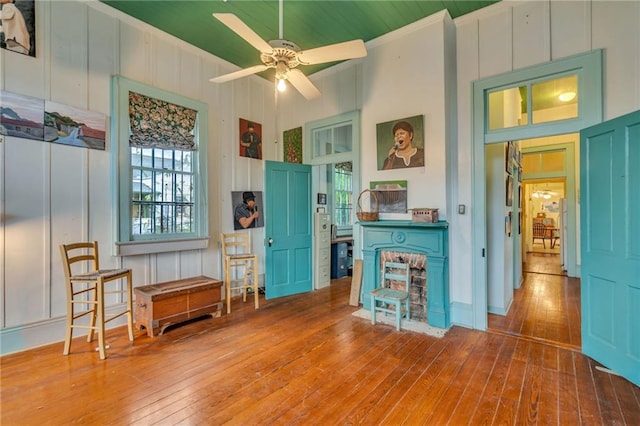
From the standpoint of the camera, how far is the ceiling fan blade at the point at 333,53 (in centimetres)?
250

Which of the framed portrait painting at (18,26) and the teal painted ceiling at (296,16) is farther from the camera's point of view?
the teal painted ceiling at (296,16)

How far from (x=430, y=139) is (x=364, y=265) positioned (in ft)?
6.14

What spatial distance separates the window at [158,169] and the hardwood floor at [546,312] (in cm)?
426

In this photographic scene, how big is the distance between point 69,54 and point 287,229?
3.43 meters

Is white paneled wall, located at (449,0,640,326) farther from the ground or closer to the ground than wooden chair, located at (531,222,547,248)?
farther from the ground

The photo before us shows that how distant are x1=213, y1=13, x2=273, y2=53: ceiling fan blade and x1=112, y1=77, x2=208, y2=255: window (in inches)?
83.0

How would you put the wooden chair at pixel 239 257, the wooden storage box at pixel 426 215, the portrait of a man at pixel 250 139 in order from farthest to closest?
1. the portrait of a man at pixel 250 139
2. the wooden chair at pixel 239 257
3. the wooden storage box at pixel 426 215

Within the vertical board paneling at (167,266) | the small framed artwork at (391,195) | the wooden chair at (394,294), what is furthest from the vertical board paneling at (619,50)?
the vertical board paneling at (167,266)

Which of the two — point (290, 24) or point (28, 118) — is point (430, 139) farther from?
point (28, 118)

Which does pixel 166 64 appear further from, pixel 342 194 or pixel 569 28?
pixel 569 28

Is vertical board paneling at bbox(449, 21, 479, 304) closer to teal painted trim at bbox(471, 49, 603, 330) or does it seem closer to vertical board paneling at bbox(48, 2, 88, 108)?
teal painted trim at bbox(471, 49, 603, 330)

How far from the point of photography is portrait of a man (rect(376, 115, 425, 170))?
3.79m

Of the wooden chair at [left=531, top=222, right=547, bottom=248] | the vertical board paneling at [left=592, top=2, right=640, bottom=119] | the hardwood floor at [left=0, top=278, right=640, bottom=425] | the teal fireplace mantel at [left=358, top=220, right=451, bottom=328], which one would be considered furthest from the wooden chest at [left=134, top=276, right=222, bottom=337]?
the wooden chair at [left=531, top=222, right=547, bottom=248]

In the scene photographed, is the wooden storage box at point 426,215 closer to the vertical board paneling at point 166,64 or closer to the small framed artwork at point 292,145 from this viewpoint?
the small framed artwork at point 292,145
